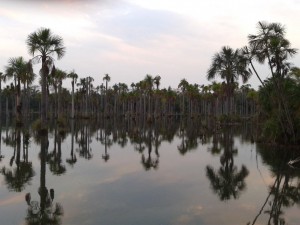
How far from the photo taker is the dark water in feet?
34.0

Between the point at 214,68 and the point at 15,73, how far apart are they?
29.0 metres

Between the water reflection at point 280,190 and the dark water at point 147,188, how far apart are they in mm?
28

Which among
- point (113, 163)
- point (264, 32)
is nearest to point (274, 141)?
point (264, 32)

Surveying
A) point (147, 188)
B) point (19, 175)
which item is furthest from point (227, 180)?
point (19, 175)

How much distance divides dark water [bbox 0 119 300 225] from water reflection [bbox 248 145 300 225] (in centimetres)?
3

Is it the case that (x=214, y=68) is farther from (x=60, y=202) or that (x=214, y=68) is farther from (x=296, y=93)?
(x=60, y=202)

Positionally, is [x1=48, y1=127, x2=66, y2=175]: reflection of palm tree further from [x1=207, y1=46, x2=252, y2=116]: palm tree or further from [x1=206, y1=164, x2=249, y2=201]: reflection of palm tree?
[x1=207, y1=46, x2=252, y2=116]: palm tree

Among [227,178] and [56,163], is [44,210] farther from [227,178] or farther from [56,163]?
[56,163]

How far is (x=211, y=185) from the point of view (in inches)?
579

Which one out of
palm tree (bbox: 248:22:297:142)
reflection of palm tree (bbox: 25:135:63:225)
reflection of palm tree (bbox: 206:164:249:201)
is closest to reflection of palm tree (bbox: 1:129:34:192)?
reflection of palm tree (bbox: 25:135:63:225)

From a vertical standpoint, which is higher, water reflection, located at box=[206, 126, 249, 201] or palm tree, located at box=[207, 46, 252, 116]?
palm tree, located at box=[207, 46, 252, 116]

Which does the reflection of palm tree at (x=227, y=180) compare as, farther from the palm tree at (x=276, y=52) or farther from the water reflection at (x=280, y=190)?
the palm tree at (x=276, y=52)

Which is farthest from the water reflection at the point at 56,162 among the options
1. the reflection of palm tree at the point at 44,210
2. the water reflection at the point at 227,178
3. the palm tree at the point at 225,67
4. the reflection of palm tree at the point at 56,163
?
the palm tree at the point at 225,67

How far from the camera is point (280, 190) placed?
1356 centimetres
